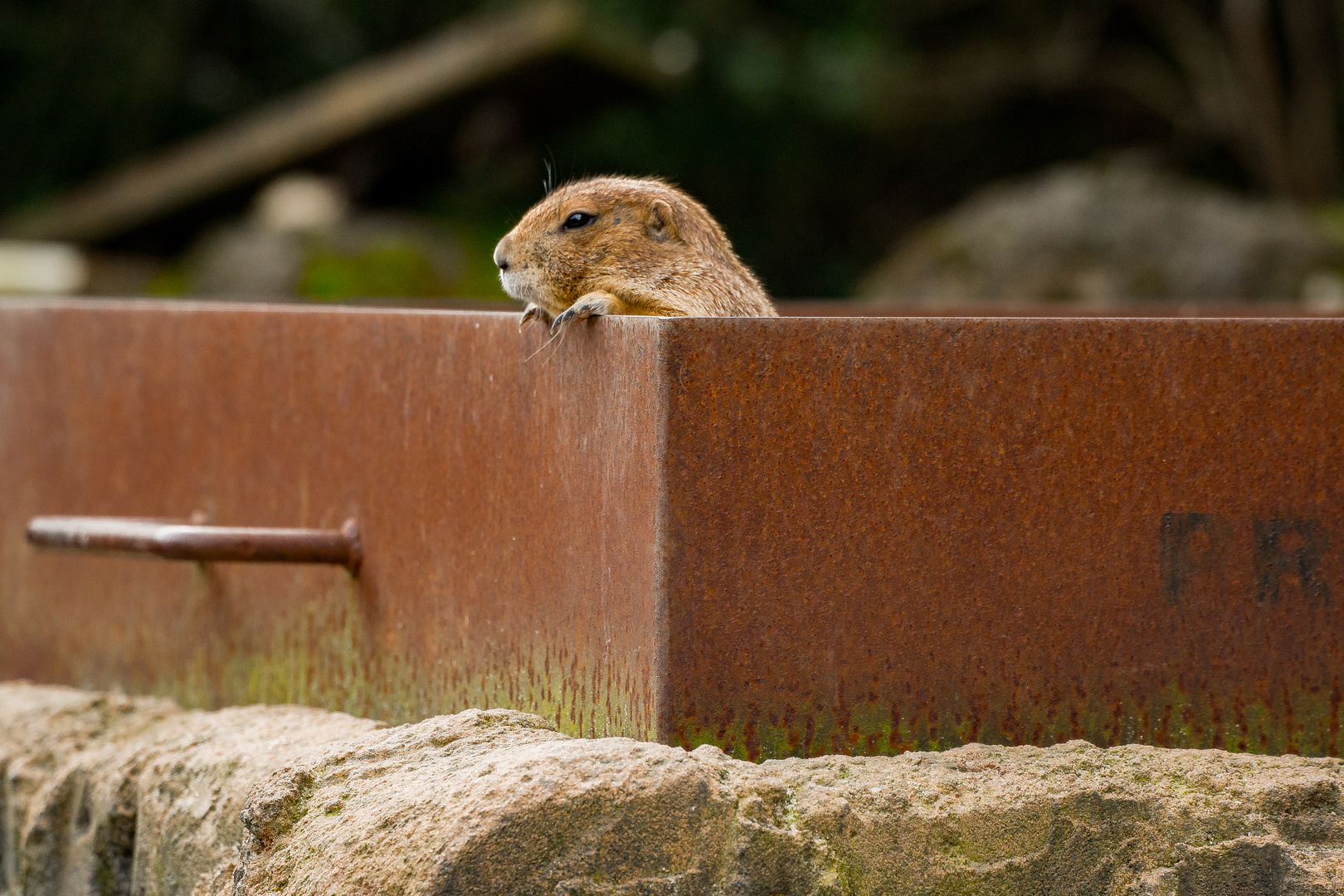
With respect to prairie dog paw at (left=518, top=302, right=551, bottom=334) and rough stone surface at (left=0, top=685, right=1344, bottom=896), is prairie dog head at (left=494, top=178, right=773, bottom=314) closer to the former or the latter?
prairie dog paw at (left=518, top=302, right=551, bottom=334)

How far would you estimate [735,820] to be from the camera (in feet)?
6.99

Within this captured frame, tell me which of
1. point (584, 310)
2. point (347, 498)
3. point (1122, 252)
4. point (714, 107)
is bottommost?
point (347, 498)

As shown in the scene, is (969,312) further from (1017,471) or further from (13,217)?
(13,217)

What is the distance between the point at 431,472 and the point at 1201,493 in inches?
54.2

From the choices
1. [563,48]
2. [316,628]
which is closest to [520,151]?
[563,48]

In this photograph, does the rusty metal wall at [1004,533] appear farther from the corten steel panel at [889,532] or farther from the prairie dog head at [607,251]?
the prairie dog head at [607,251]

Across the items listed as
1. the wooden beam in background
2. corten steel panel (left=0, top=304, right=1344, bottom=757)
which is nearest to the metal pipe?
corten steel panel (left=0, top=304, right=1344, bottom=757)

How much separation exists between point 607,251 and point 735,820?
Answer: 130 cm

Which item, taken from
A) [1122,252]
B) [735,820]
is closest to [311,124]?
[1122,252]

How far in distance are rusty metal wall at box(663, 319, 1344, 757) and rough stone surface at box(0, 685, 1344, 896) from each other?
10cm

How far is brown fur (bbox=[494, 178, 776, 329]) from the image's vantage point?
9.80ft

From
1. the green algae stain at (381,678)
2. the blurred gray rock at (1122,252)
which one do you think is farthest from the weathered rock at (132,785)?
the blurred gray rock at (1122,252)

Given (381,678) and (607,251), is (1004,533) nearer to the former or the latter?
(607,251)

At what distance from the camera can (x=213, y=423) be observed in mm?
3426
